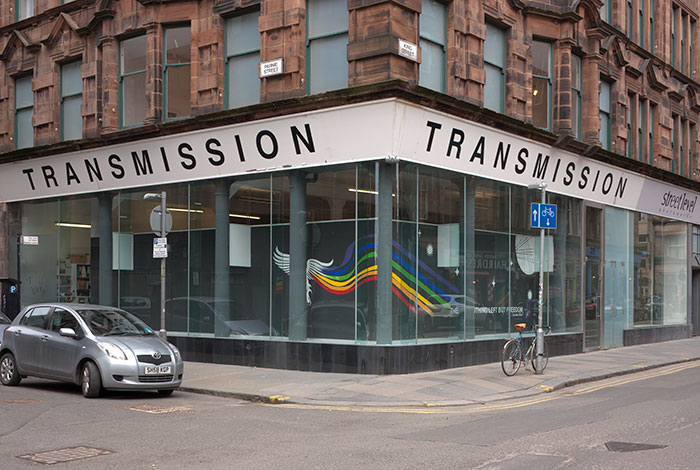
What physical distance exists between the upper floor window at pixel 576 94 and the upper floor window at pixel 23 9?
16941 mm

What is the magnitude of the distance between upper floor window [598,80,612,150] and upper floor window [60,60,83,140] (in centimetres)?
1583

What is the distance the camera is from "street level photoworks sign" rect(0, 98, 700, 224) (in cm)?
1638

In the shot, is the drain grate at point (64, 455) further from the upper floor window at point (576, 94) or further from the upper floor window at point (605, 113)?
the upper floor window at point (605, 113)

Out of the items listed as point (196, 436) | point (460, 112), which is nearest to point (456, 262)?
point (460, 112)

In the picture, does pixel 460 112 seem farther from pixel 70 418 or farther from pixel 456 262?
pixel 70 418

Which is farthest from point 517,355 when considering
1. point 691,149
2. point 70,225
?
point 691,149

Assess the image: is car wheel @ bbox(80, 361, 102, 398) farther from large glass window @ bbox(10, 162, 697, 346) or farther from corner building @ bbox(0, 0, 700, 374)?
large glass window @ bbox(10, 162, 697, 346)

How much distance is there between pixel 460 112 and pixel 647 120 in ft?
42.6

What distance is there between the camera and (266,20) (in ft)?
58.9

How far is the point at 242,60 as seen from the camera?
18859 mm

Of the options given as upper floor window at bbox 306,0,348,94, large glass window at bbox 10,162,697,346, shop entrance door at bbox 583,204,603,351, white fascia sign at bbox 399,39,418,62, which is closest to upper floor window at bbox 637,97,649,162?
large glass window at bbox 10,162,697,346

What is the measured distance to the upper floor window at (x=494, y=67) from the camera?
1922 centimetres

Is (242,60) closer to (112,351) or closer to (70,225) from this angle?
(70,225)

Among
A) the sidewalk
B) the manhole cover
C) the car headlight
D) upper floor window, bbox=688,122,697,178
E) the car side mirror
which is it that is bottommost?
the sidewalk
